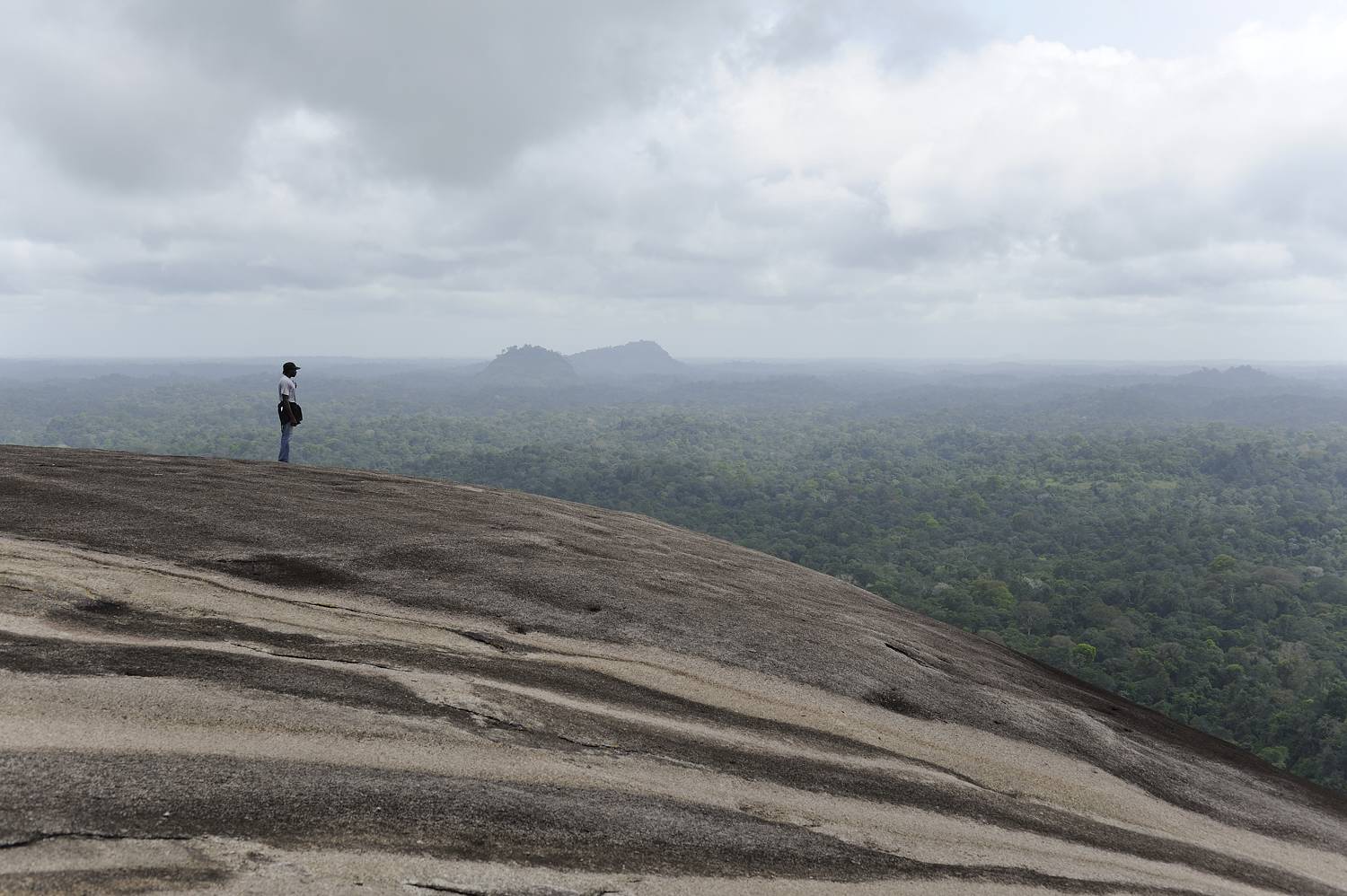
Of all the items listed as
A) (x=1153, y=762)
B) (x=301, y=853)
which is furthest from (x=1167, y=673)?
(x=301, y=853)

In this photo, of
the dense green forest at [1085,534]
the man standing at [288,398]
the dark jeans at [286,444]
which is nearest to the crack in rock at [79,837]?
the man standing at [288,398]

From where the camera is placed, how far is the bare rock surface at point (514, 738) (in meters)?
4.82

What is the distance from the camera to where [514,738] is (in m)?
6.46

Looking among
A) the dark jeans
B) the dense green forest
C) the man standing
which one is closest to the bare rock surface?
the man standing

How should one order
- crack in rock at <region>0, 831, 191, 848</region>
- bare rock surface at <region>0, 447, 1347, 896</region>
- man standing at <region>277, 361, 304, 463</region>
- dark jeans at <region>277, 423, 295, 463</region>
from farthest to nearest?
dark jeans at <region>277, 423, 295, 463</region>, man standing at <region>277, 361, 304, 463</region>, bare rock surface at <region>0, 447, 1347, 896</region>, crack in rock at <region>0, 831, 191, 848</region>

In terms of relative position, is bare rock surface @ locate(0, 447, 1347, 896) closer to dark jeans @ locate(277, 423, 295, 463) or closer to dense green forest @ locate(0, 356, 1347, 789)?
dark jeans @ locate(277, 423, 295, 463)

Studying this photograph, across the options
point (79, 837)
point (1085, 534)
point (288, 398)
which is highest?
point (288, 398)

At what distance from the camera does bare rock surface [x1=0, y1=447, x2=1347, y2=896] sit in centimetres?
482

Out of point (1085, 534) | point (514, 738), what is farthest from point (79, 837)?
point (1085, 534)

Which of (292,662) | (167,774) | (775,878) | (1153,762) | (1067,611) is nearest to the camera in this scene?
(167,774)

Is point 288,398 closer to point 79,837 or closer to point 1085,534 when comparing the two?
point 79,837

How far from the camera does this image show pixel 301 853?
15.0 feet

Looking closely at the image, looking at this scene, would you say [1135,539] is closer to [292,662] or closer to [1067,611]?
[1067,611]

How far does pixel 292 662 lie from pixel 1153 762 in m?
10.8
